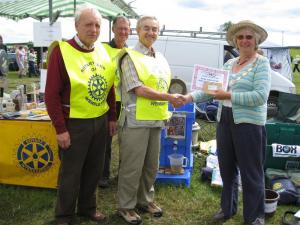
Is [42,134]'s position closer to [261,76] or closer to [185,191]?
[185,191]

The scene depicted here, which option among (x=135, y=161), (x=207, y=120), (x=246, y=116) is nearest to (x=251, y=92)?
(x=246, y=116)

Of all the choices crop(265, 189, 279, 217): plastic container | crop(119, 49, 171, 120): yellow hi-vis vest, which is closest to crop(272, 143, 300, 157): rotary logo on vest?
crop(265, 189, 279, 217): plastic container

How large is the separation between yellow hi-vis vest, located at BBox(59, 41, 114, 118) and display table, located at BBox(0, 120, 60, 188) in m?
1.12

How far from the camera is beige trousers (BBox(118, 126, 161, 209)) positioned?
322 cm

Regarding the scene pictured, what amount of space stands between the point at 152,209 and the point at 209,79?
147 centimetres

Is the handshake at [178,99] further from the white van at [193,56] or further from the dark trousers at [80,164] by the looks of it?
the white van at [193,56]

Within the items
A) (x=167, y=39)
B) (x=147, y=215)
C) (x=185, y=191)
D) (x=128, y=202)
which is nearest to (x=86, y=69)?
(x=128, y=202)

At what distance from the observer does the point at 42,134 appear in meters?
3.95

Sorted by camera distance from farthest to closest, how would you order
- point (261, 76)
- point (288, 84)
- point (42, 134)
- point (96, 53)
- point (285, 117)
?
point (288, 84) → point (285, 117) → point (42, 134) → point (96, 53) → point (261, 76)

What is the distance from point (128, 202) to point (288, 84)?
279 inches

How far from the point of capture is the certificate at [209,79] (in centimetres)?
304

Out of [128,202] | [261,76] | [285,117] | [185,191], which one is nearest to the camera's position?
[261,76]

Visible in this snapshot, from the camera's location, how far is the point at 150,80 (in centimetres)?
311

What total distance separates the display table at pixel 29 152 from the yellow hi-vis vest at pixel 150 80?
1.30 meters
